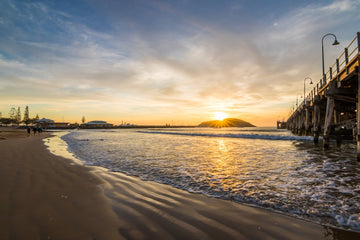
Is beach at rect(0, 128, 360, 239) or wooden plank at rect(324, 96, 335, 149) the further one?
wooden plank at rect(324, 96, 335, 149)

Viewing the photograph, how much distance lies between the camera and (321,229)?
10.1 ft

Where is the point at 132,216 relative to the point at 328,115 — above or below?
below

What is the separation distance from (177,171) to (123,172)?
81.1 inches

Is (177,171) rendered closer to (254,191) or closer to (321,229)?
(254,191)

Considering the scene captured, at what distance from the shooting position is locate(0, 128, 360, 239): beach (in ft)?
9.07

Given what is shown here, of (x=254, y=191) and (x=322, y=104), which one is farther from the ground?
(x=322, y=104)

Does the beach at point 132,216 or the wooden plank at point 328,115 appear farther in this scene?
the wooden plank at point 328,115

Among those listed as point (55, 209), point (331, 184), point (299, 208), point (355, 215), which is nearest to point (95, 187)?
point (55, 209)

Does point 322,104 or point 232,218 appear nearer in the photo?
point 232,218

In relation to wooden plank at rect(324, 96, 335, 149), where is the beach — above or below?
below

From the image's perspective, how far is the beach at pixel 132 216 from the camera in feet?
9.07

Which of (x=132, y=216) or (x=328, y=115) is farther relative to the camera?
(x=328, y=115)

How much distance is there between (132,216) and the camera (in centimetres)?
332

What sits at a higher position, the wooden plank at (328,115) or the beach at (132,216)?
the wooden plank at (328,115)
